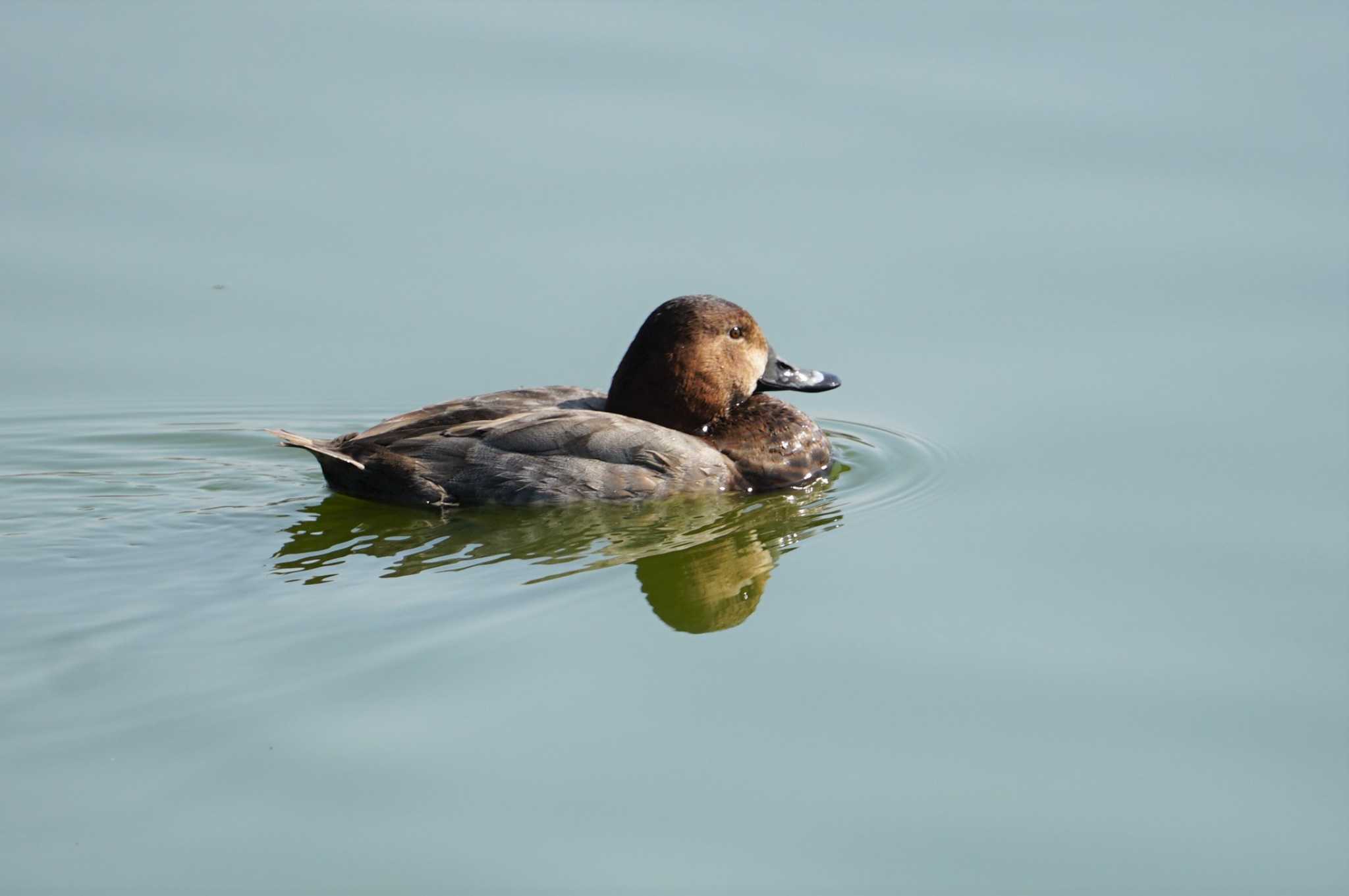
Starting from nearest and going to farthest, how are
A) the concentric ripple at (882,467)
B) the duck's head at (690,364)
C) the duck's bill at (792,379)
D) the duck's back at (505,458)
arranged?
1. the duck's back at (505,458)
2. the concentric ripple at (882,467)
3. the duck's head at (690,364)
4. the duck's bill at (792,379)

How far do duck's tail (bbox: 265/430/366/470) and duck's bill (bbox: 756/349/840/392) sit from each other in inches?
A: 86.5

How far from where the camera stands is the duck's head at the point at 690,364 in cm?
803

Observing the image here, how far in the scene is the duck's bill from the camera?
845 centimetres

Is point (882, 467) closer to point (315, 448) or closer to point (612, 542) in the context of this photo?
point (612, 542)

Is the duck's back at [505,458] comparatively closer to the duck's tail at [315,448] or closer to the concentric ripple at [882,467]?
the duck's tail at [315,448]

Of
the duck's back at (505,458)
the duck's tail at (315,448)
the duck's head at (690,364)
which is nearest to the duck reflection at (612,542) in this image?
the duck's back at (505,458)

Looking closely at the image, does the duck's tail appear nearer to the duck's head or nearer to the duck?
the duck

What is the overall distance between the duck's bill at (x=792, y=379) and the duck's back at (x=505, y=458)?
34.2 inches

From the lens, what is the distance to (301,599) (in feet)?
21.0

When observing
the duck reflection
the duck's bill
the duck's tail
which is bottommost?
the duck reflection

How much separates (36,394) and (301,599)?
3.13m

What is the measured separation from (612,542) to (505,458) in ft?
2.34

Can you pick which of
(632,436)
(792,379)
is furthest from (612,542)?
(792,379)

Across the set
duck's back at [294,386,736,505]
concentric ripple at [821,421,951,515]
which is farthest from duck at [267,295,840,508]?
concentric ripple at [821,421,951,515]
